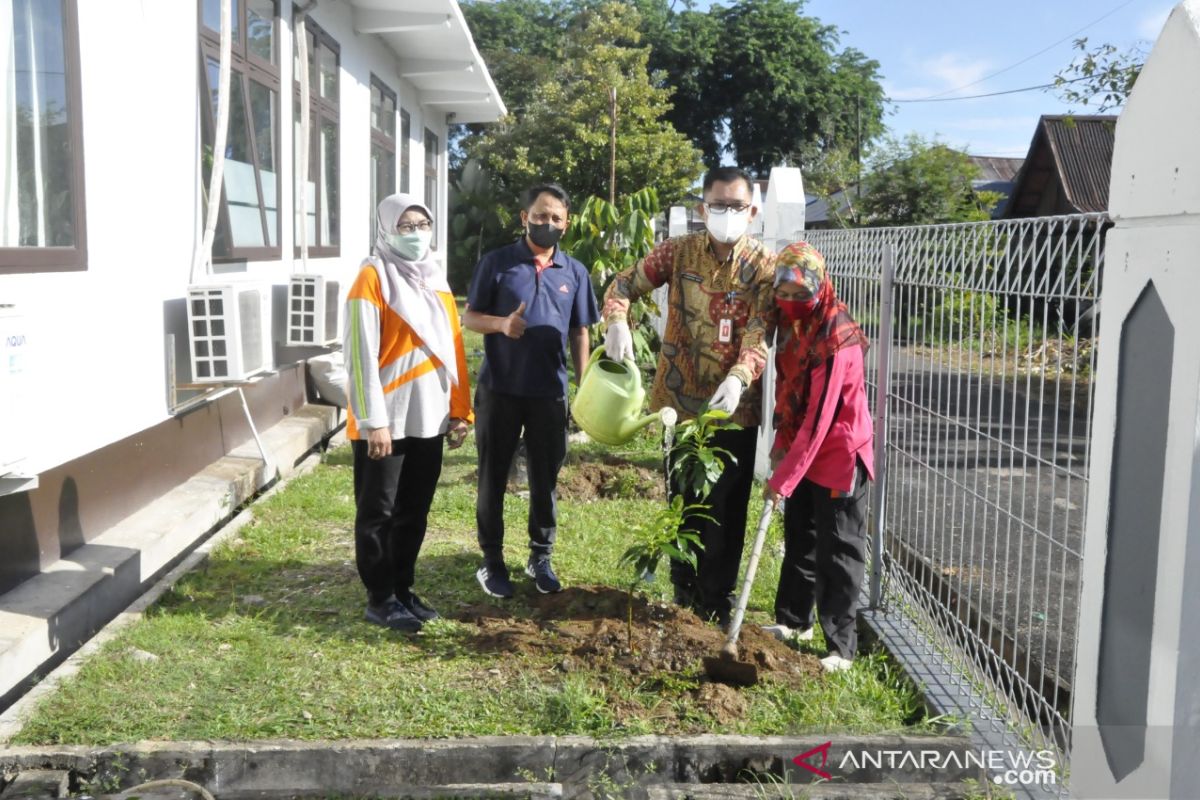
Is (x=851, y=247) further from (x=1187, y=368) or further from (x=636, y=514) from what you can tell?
(x=1187, y=368)

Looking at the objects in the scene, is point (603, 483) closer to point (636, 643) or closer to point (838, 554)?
point (636, 643)

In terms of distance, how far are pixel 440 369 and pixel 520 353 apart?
392mm

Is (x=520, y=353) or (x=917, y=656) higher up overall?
(x=520, y=353)

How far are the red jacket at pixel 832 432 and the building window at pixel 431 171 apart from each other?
1277 cm

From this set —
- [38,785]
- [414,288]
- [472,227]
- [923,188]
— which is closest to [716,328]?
[414,288]

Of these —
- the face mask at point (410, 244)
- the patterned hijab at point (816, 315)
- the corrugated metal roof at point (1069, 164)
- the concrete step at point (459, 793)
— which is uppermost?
the corrugated metal roof at point (1069, 164)

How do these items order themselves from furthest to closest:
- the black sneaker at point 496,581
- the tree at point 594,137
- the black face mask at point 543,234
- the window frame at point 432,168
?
the tree at point 594,137 → the window frame at point 432,168 → the black sneaker at point 496,581 → the black face mask at point 543,234

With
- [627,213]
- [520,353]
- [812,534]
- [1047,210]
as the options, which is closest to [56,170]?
[520,353]

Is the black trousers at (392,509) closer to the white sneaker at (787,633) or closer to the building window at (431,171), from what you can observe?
the white sneaker at (787,633)

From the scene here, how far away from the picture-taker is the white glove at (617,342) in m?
4.32

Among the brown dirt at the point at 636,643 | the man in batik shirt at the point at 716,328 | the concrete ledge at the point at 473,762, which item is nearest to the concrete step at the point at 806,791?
the concrete ledge at the point at 473,762

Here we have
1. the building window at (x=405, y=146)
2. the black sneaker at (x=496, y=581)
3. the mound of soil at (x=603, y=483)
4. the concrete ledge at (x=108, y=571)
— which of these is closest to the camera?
the concrete ledge at (x=108, y=571)

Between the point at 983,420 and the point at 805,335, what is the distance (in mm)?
751

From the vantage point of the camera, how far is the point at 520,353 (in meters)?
4.73
